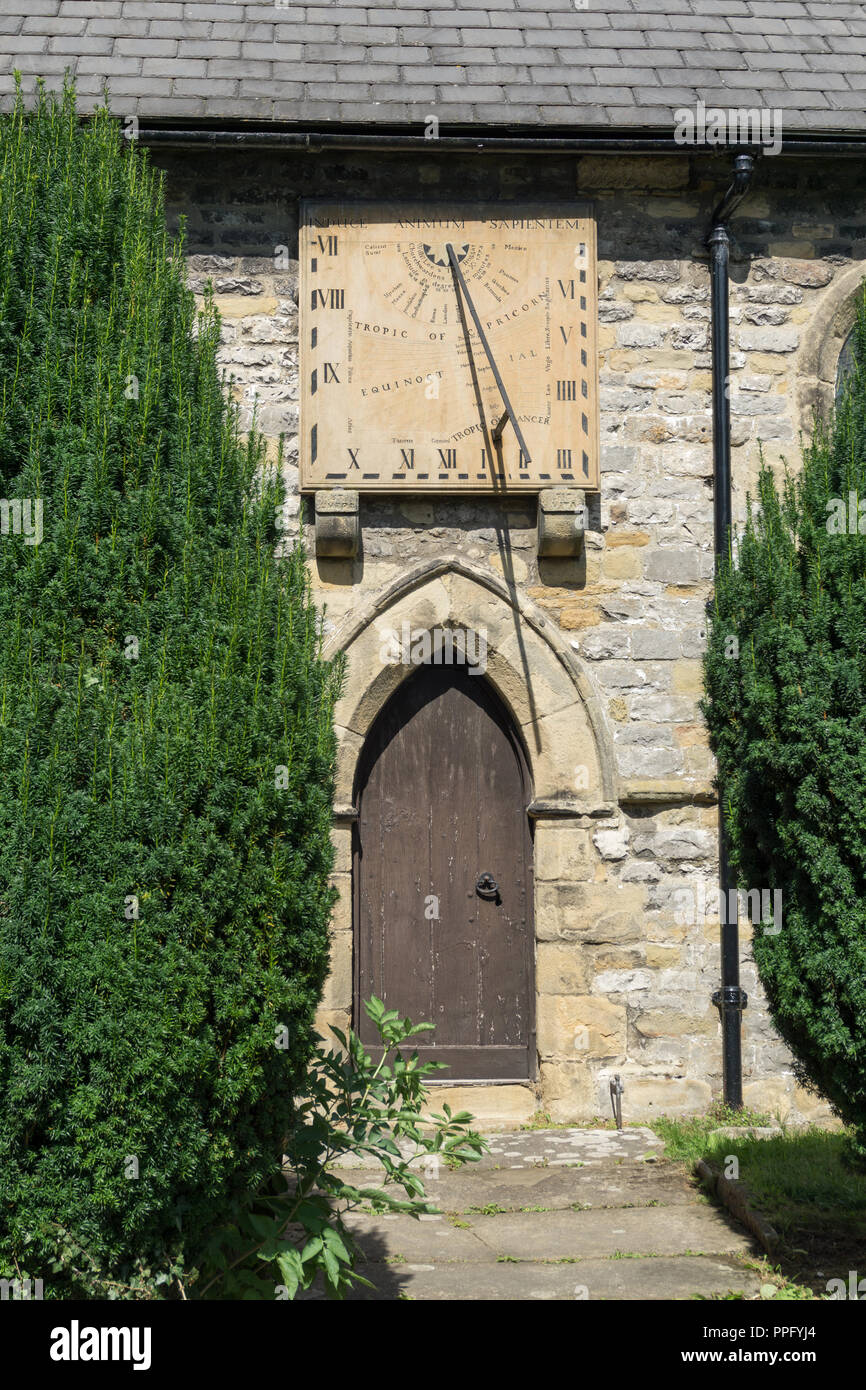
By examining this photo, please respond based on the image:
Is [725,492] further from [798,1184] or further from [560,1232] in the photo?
[560,1232]

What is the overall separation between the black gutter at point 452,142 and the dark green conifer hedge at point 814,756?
217 centimetres

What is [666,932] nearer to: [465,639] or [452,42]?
[465,639]

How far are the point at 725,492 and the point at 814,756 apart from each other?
8.30ft

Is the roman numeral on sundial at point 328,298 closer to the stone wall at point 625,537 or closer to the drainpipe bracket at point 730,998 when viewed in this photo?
the stone wall at point 625,537

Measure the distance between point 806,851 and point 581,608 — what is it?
244cm

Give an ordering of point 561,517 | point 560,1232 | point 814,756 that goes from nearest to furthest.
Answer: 1. point 814,756
2. point 560,1232
3. point 561,517

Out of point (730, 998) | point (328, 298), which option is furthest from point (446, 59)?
point (730, 998)

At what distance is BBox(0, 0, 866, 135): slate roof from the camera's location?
553 cm

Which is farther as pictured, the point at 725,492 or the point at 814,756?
the point at 725,492

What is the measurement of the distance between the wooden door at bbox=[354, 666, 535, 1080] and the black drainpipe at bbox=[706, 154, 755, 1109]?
937mm

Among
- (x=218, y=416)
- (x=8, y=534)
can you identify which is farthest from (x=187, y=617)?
(x=218, y=416)

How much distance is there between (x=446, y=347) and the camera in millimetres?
5672

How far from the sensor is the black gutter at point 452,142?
17.9 feet

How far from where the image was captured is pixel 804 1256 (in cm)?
393
